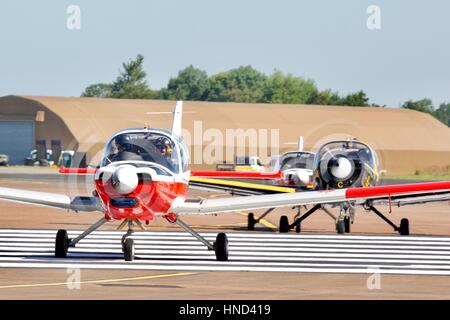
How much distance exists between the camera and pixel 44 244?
70.9 feet

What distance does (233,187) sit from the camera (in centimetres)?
2752

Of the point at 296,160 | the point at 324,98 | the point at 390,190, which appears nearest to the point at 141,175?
the point at 390,190

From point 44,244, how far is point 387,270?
280 inches

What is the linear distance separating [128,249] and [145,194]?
41.2 inches

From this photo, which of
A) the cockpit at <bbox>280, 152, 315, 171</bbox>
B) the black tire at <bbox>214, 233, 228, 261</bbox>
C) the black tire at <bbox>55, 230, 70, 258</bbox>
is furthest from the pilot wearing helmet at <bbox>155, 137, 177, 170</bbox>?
the cockpit at <bbox>280, 152, 315, 171</bbox>

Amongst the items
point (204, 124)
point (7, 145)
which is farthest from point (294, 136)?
point (7, 145)

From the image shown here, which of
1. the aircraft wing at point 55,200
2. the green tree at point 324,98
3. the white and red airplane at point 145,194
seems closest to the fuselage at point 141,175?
the white and red airplane at point 145,194

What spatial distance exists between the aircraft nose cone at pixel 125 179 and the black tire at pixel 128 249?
3.89 feet

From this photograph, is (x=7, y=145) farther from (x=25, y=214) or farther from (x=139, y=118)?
(x=25, y=214)

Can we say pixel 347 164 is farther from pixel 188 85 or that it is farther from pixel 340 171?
pixel 188 85

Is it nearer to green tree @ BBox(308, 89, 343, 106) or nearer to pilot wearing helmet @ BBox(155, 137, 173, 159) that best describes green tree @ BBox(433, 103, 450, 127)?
green tree @ BBox(308, 89, 343, 106)

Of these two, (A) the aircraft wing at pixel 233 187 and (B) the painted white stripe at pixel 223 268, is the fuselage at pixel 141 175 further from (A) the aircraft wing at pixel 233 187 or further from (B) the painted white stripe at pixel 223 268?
(A) the aircraft wing at pixel 233 187

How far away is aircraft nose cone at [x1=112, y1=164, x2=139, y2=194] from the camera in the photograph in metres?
17.1

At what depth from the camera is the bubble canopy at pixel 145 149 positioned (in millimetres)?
18078
